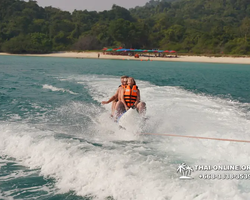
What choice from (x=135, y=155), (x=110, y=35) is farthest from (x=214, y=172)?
(x=110, y=35)

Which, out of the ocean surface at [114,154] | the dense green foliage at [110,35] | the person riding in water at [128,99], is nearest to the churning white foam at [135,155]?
the ocean surface at [114,154]

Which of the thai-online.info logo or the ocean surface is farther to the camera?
the thai-online.info logo

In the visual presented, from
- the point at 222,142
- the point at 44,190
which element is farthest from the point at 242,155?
the point at 44,190

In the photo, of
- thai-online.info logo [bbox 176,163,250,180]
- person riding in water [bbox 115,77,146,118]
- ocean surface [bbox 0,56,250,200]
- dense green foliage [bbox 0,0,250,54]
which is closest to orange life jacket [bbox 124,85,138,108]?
person riding in water [bbox 115,77,146,118]

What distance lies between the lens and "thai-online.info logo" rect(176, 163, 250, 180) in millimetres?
4039

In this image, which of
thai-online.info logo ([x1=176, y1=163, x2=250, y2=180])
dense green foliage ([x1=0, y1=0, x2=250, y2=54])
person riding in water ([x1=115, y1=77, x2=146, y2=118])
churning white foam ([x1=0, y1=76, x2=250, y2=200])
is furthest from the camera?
dense green foliage ([x1=0, y1=0, x2=250, y2=54])

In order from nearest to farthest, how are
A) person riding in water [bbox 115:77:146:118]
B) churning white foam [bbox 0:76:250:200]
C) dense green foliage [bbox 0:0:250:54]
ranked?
1. churning white foam [bbox 0:76:250:200]
2. person riding in water [bbox 115:77:146:118]
3. dense green foliage [bbox 0:0:250:54]

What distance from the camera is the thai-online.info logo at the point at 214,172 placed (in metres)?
4.04

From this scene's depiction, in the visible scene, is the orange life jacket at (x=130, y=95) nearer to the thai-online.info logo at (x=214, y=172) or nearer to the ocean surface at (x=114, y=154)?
the ocean surface at (x=114, y=154)

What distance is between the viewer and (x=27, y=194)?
394 centimetres

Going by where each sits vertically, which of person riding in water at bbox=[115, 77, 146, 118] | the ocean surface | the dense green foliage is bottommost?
the ocean surface

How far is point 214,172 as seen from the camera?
4195 mm

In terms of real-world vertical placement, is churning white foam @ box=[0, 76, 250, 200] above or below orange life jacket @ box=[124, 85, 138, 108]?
below

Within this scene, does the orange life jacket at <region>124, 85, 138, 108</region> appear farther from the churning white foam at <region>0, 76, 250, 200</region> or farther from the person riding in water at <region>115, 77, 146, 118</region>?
the churning white foam at <region>0, 76, 250, 200</region>
